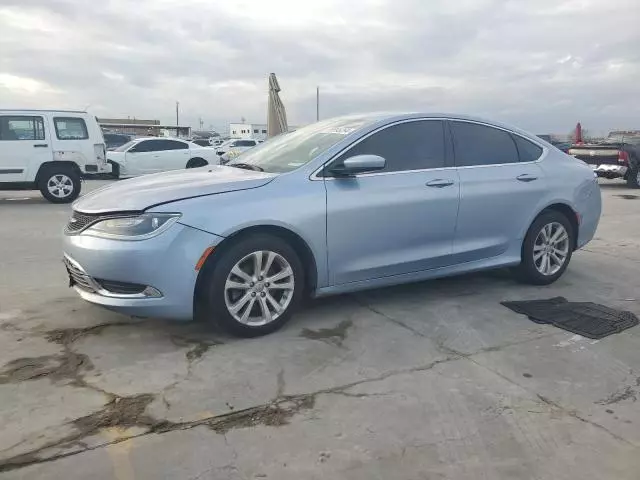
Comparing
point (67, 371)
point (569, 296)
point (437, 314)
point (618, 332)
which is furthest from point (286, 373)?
point (569, 296)

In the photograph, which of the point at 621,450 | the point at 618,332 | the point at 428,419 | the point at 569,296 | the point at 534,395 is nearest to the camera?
the point at 621,450

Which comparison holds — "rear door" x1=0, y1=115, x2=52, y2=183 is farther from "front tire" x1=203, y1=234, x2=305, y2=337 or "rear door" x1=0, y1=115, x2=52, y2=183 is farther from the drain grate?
the drain grate

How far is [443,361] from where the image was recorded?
3771 millimetres

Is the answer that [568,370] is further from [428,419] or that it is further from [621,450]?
[428,419]

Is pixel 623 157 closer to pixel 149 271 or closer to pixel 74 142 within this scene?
pixel 74 142

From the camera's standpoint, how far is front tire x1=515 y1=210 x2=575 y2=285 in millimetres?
5414

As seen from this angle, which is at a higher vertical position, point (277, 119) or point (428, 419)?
point (277, 119)

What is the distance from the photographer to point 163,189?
3994mm

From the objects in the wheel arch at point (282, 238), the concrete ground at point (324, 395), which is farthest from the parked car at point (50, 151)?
the wheel arch at point (282, 238)

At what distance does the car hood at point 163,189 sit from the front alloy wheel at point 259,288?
52cm

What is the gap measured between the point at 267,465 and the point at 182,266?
156 centimetres

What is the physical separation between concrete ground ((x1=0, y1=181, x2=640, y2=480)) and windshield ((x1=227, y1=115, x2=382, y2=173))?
121 centimetres

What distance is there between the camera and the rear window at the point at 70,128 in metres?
11.7

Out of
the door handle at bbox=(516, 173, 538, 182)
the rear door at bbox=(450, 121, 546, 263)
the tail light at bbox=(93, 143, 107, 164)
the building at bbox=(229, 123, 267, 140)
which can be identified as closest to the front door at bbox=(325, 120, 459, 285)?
the rear door at bbox=(450, 121, 546, 263)
